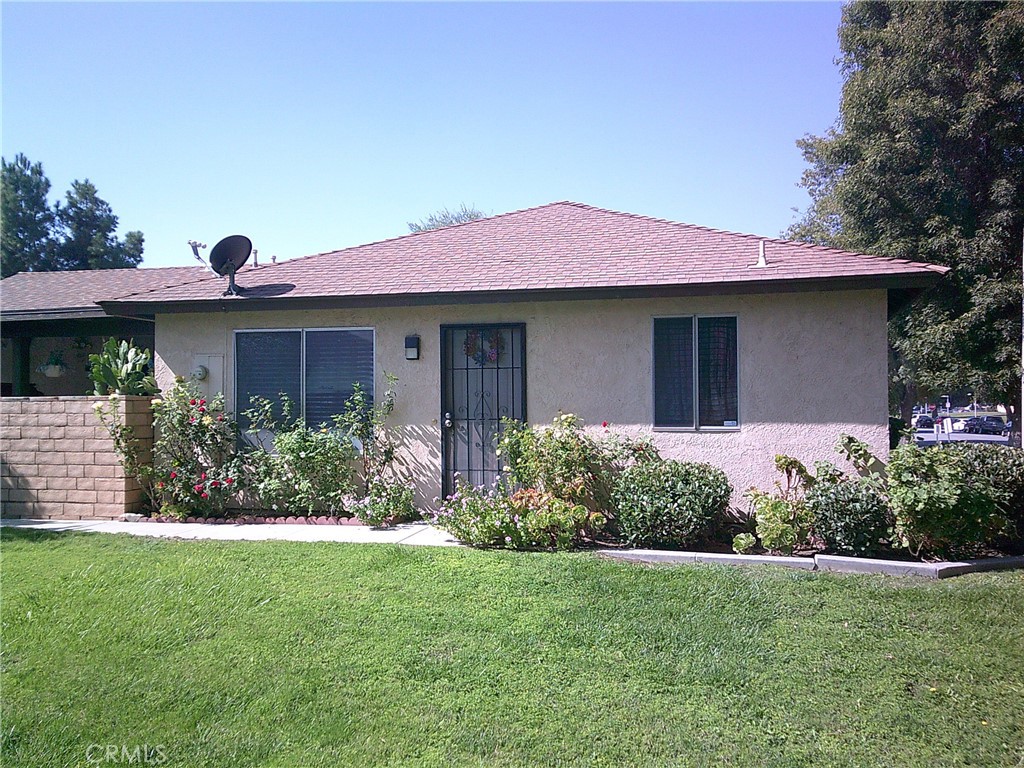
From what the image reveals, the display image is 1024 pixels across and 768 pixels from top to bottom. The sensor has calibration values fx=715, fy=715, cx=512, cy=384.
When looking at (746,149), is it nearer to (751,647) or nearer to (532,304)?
(532,304)

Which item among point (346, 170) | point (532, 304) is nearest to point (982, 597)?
point (532, 304)

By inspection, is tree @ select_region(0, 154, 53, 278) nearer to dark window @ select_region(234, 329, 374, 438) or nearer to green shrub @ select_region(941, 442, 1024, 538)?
dark window @ select_region(234, 329, 374, 438)

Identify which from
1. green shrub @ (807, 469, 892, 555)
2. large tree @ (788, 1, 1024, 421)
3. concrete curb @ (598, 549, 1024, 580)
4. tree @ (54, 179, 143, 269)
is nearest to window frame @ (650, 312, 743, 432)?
green shrub @ (807, 469, 892, 555)

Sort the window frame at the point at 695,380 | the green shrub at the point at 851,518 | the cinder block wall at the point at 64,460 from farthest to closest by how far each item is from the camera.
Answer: the cinder block wall at the point at 64,460, the window frame at the point at 695,380, the green shrub at the point at 851,518

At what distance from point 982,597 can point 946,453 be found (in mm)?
1844

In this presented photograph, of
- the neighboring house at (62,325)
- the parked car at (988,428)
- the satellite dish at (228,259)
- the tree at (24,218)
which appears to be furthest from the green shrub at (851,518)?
the tree at (24,218)

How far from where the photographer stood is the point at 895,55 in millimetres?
15367

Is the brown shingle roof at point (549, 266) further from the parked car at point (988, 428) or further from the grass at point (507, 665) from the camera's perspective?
the parked car at point (988, 428)

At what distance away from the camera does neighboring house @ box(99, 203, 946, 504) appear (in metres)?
7.56

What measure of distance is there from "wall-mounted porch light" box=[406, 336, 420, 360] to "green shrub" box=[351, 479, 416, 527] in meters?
1.50

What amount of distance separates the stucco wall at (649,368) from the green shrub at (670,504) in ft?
3.01

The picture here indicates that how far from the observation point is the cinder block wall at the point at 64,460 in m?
8.64

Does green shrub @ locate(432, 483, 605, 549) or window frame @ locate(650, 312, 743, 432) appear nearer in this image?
green shrub @ locate(432, 483, 605, 549)

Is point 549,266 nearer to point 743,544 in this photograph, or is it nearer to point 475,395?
point 475,395
